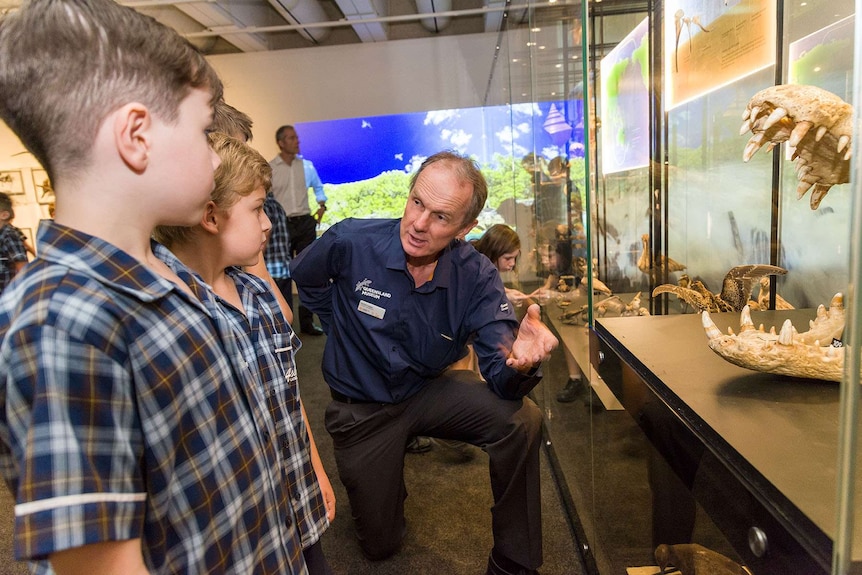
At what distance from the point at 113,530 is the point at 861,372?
0.77 meters

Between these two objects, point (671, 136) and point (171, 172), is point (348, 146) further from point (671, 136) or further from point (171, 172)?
point (171, 172)

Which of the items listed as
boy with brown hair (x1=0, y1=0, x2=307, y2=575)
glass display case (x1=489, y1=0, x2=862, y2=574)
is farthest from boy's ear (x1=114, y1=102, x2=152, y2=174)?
glass display case (x1=489, y1=0, x2=862, y2=574)

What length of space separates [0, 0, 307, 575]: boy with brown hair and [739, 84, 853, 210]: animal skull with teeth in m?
0.92

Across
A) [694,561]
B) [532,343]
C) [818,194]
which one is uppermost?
[818,194]

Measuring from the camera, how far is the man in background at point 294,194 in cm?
607

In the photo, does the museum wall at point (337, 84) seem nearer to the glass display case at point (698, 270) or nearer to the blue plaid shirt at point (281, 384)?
the glass display case at point (698, 270)

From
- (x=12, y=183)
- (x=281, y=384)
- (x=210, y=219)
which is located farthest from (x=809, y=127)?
(x=12, y=183)

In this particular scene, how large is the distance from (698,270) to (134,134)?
5.54 ft

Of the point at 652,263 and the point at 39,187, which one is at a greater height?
the point at 39,187

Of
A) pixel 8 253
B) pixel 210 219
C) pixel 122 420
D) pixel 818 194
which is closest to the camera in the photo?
pixel 122 420

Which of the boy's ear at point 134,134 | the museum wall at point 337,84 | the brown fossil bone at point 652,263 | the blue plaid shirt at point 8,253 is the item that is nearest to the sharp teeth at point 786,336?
the boy's ear at point 134,134

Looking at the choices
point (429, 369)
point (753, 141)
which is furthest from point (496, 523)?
point (753, 141)

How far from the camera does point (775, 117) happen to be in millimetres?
987

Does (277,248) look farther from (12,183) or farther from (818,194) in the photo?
(818,194)
